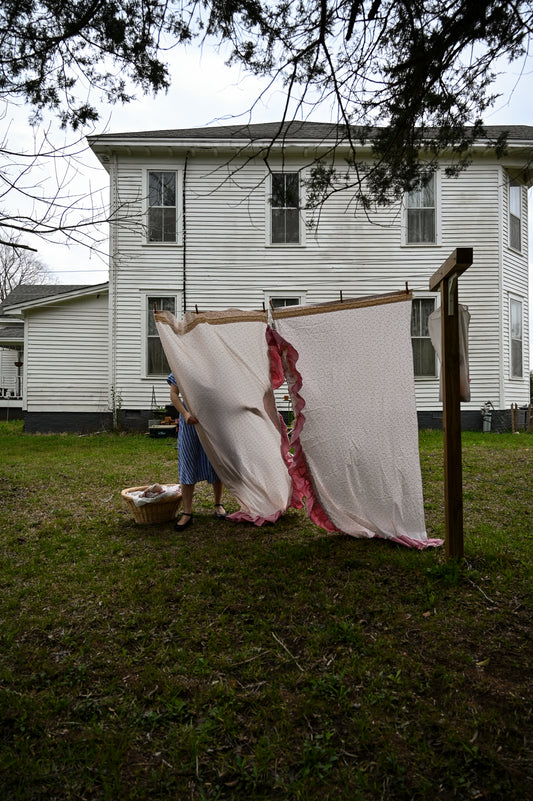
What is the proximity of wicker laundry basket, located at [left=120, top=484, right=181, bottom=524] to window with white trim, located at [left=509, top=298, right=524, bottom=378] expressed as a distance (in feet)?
35.2

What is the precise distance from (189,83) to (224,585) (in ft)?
11.8

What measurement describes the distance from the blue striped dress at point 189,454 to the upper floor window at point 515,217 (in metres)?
11.3

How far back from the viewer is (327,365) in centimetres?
400

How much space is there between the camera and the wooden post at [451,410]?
3439mm

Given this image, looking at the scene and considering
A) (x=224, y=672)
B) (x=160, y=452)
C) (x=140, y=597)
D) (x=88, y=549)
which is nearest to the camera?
(x=224, y=672)

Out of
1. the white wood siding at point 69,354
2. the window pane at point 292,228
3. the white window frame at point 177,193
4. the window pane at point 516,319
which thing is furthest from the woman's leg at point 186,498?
the window pane at point 516,319

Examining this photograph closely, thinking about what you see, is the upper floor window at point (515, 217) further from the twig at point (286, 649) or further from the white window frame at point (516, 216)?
the twig at point (286, 649)

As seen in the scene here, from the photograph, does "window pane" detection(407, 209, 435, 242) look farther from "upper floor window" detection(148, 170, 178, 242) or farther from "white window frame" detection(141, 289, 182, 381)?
"white window frame" detection(141, 289, 182, 381)

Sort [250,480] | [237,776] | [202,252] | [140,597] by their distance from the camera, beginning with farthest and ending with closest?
1. [202,252]
2. [250,480]
3. [140,597]
4. [237,776]

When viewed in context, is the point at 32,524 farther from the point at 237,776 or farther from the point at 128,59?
the point at 128,59

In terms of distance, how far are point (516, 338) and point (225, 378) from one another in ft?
35.9

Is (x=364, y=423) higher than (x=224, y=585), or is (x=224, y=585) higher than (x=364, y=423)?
(x=364, y=423)

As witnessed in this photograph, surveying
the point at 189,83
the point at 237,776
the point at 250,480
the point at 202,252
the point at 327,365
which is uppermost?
the point at 202,252

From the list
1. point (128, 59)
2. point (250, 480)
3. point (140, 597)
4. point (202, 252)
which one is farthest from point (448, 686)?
point (202, 252)
